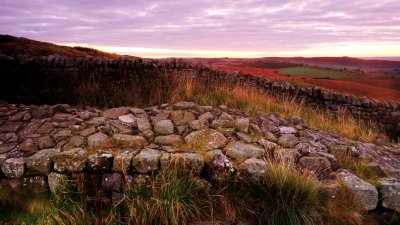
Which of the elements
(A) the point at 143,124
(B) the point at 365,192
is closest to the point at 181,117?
(A) the point at 143,124

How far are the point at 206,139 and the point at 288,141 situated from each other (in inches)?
57.0

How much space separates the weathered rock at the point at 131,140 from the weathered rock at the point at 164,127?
0.39 metres

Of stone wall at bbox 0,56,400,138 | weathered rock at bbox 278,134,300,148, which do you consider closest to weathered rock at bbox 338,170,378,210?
weathered rock at bbox 278,134,300,148

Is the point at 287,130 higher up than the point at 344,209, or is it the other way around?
the point at 287,130

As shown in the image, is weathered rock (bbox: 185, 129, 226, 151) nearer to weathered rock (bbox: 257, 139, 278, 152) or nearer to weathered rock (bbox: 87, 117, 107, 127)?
weathered rock (bbox: 257, 139, 278, 152)

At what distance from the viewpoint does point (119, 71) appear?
1012 cm

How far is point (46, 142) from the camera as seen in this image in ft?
17.6

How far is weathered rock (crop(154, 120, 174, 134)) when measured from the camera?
5.82 m

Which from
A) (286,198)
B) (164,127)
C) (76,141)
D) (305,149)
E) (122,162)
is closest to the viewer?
(286,198)

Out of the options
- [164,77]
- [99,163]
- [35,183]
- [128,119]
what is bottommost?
[35,183]

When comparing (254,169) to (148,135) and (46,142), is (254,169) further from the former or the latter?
(46,142)

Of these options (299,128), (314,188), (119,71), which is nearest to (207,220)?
(314,188)

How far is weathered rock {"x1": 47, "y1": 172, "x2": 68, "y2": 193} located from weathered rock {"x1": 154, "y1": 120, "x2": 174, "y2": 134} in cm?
169

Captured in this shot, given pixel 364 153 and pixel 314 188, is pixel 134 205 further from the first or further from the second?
pixel 364 153
